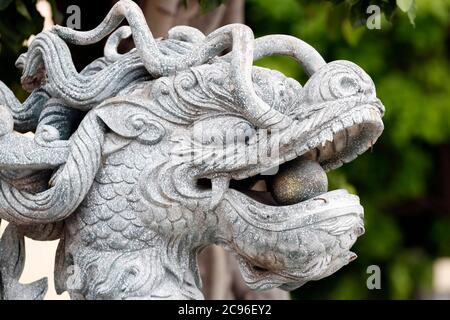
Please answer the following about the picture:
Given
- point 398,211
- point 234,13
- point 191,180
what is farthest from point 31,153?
point 398,211

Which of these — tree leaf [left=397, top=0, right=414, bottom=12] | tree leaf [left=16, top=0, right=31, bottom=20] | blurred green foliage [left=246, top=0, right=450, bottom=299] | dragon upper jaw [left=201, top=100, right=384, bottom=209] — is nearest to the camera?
dragon upper jaw [left=201, top=100, right=384, bottom=209]

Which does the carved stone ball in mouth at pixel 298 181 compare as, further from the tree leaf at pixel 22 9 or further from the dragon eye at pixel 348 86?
the tree leaf at pixel 22 9

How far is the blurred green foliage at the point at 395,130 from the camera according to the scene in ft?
21.3

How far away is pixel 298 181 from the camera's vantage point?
7.02ft

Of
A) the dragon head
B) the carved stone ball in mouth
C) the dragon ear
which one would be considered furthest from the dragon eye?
the dragon ear

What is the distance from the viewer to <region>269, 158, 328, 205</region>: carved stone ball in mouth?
214cm

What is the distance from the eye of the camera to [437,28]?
6785 mm

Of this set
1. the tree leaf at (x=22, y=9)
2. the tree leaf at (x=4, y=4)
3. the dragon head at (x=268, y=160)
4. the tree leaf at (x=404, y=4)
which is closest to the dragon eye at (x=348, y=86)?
the dragon head at (x=268, y=160)

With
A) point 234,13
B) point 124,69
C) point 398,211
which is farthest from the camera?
point 398,211

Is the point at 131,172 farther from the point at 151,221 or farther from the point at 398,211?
the point at 398,211

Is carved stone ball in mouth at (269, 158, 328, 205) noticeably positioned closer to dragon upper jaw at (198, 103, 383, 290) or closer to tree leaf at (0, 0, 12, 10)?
dragon upper jaw at (198, 103, 383, 290)

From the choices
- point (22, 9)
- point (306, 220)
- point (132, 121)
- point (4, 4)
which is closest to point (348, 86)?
point (306, 220)

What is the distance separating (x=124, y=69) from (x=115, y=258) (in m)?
0.37

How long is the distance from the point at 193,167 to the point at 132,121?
0.14 m
